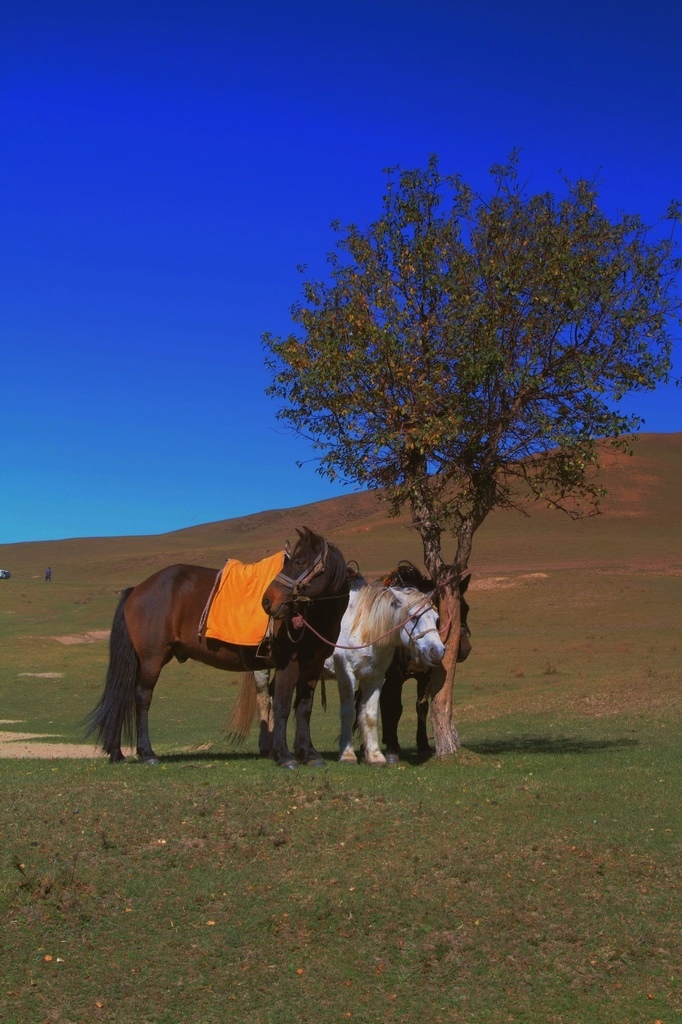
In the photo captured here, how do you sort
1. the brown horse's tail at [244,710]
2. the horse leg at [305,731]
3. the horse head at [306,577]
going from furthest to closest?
the brown horse's tail at [244,710], the horse leg at [305,731], the horse head at [306,577]

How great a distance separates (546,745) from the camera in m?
16.8

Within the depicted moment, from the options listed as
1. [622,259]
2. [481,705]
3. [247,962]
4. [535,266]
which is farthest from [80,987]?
[481,705]

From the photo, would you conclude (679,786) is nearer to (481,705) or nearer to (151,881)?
(151,881)

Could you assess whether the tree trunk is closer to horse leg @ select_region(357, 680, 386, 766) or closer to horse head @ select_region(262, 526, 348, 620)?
horse leg @ select_region(357, 680, 386, 766)

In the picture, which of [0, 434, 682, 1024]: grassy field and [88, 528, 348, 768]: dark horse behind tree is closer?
[0, 434, 682, 1024]: grassy field

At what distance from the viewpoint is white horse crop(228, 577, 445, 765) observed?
1220cm

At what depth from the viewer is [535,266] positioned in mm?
13711

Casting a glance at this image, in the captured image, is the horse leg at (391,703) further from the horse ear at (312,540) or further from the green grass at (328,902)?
the green grass at (328,902)

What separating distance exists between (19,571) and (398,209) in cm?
10545

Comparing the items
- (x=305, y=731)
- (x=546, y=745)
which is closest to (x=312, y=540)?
(x=305, y=731)

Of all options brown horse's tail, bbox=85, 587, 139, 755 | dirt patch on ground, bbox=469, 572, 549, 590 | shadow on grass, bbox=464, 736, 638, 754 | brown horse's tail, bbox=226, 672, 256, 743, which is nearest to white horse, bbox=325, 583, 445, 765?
brown horse's tail, bbox=226, 672, 256, 743

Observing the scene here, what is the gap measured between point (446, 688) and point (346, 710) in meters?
1.46

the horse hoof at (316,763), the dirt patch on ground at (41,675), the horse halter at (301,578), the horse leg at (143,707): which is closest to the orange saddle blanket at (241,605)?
the horse halter at (301,578)

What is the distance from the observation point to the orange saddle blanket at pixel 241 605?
463 inches
